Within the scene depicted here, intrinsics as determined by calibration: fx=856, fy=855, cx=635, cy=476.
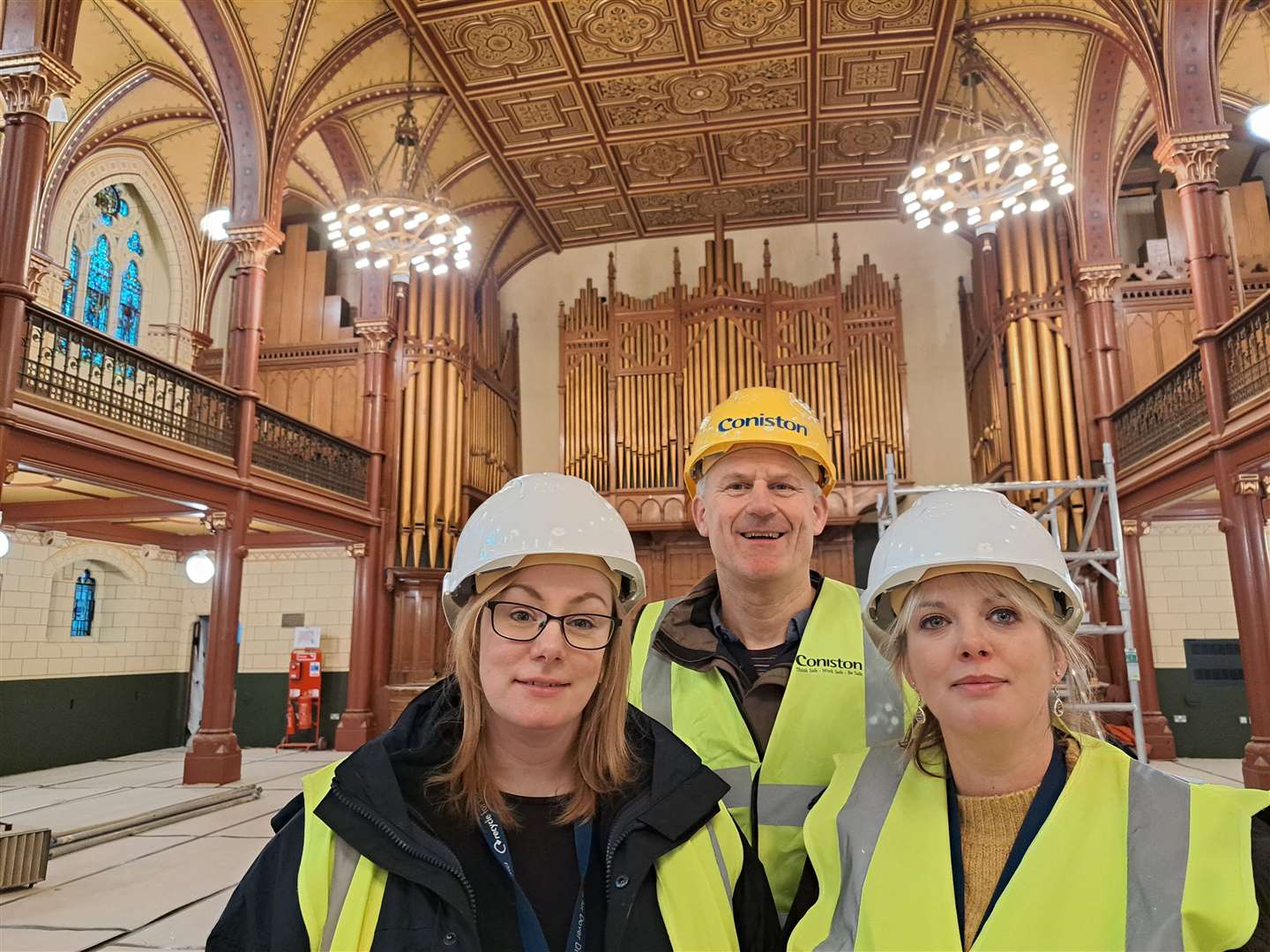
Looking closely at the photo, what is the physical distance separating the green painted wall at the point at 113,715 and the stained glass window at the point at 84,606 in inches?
22.7

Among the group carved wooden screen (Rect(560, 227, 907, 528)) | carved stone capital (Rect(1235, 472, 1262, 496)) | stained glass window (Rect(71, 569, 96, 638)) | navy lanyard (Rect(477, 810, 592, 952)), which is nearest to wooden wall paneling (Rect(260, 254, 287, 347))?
stained glass window (Rect(71, 569, 96, 638))

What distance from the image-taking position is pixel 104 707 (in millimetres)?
10250

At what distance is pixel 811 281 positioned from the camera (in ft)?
40.2

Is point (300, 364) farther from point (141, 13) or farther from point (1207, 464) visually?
point (1207, 464)

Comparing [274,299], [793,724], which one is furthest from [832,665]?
[274,299]

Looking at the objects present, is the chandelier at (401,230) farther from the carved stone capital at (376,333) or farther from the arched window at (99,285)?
the arched window at (99,285)

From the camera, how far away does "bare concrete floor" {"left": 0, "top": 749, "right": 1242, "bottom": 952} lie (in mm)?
3803

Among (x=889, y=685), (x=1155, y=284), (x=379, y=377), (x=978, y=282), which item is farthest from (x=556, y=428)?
(x=889, y=685)

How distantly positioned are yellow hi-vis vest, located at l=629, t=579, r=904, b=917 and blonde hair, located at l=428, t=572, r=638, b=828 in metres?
0.39

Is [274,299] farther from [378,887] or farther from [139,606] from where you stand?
[378,887]

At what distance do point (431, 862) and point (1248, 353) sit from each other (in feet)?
23.7

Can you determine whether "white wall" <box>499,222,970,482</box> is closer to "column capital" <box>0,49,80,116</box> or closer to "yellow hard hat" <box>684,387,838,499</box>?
"column capital" <box>0,49,80,116</box>

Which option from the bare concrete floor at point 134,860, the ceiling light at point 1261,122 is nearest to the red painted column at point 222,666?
the bare concrete floor at point 134,860

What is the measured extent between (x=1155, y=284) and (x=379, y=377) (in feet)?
30.6
